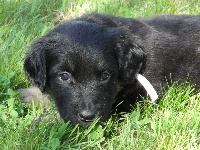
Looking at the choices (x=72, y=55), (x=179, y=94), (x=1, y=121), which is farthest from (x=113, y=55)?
(x=1, y=121)

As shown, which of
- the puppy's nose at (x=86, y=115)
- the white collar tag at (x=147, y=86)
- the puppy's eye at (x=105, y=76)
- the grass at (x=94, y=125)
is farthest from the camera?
the white collar tag at (x=147, y=86)

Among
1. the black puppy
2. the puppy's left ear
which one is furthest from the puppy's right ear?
the puppy's left ear

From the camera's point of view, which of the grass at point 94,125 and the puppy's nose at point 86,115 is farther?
the puppy's nose at point 86,115

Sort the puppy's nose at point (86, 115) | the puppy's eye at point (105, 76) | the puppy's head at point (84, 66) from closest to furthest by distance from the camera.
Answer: the puppy's nose at point (86, 115) → the puppy's head at point (84, 66) → the puppy's eye at point (105, 76)

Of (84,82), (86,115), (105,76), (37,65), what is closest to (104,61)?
(105,76)

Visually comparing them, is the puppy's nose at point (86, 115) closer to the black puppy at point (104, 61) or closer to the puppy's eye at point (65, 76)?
the black puppy at point (104, 61)

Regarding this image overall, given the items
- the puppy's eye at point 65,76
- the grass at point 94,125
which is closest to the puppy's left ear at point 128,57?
the grass at point 94,125

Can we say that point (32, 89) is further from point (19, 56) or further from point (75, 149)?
point (75, 149)

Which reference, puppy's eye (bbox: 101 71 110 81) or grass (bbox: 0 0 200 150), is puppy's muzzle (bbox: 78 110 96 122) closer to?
grass (bbox: 0 0 200 150)

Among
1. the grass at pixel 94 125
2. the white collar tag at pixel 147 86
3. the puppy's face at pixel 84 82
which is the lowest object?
the grass at pixel 94 125
